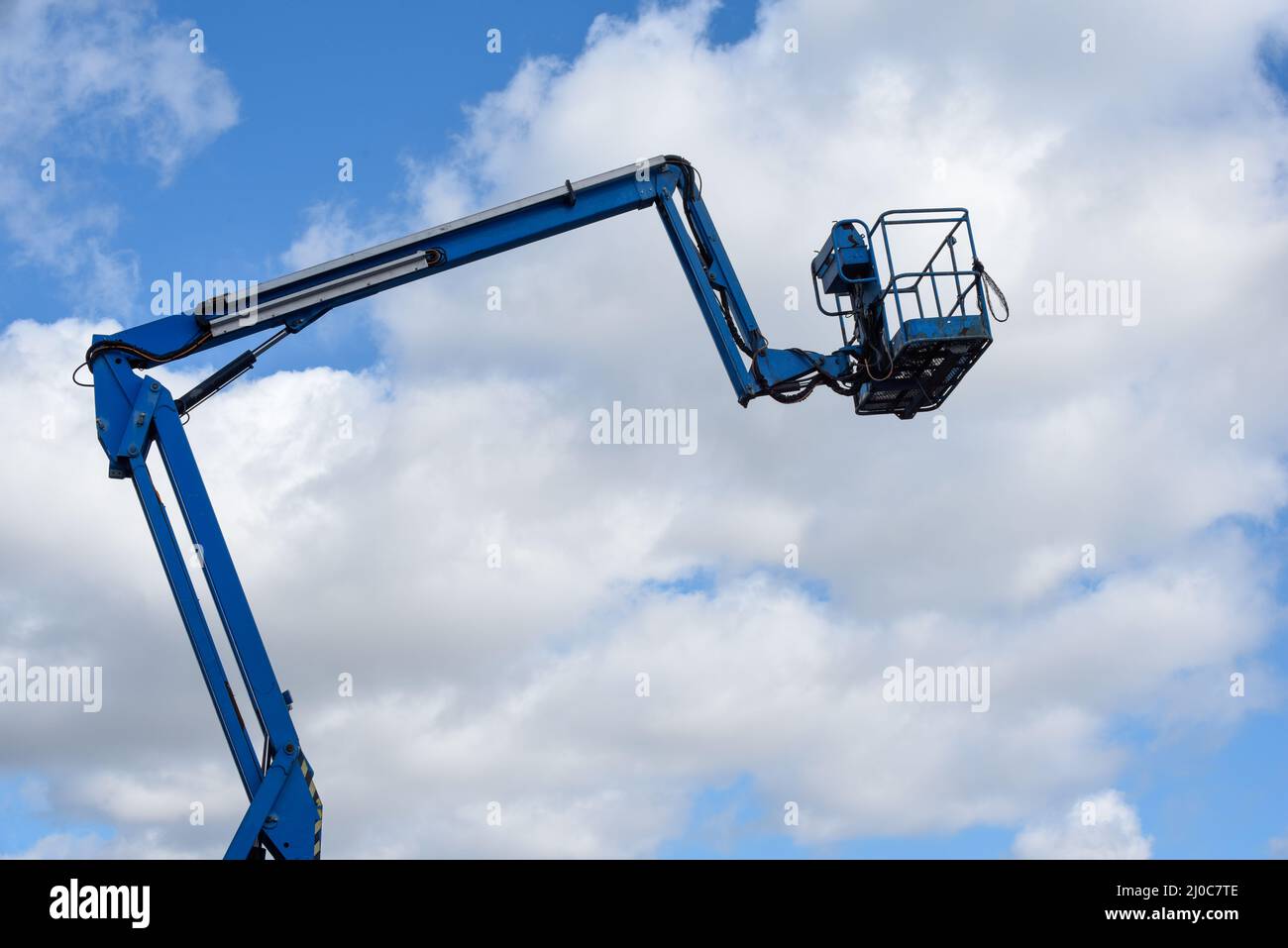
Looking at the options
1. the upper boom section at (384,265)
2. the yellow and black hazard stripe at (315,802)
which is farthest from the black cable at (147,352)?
the yellow and black hazard stripe at (315,802)

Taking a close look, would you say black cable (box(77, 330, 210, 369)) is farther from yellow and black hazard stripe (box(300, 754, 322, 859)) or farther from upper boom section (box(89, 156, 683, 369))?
yellow and black hazard stripe (box(300, 754, 322, 859))

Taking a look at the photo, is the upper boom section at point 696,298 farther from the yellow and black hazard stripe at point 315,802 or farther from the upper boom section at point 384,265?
the yellow and black hazard stripe at point 315,802

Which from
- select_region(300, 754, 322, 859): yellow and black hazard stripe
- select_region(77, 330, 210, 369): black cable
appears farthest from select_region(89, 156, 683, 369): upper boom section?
select_region(300, 754, 322, 859): yellow and black hazard stripe

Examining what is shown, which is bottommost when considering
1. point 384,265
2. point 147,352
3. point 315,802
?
point 315,802

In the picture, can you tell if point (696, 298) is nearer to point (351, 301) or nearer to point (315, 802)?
point (351, 301)

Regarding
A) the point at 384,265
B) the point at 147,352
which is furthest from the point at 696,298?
the point at 147,352

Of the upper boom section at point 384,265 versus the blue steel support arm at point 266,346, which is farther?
the upper boom section at point 384,265

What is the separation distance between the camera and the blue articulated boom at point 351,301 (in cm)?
1081

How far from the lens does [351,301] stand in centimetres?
1238

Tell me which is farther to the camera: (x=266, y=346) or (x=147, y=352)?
(x=266, y=346)

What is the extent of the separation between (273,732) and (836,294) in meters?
6.91

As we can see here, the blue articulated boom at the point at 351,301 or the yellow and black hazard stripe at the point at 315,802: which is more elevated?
the blue articulated boom at the point at 351,301
